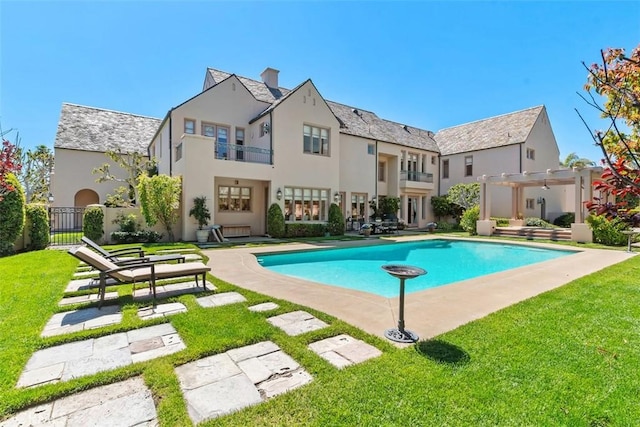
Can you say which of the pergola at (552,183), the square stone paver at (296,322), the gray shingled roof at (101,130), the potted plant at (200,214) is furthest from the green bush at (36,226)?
the pergola at (552,183)

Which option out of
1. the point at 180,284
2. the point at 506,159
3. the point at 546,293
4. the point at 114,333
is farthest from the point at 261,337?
the point at 506,159

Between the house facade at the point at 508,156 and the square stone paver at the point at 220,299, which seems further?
the house facade at the point at 508,156

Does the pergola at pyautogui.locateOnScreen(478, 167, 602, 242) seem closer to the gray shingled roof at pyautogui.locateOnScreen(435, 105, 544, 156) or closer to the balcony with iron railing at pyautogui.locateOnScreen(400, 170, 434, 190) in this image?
the gray shingled roof at pyautogui.locateOnScreen(435, 105, 544, 156)

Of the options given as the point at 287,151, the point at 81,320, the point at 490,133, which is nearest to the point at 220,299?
the point at 81,320

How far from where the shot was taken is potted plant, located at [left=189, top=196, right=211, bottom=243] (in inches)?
569

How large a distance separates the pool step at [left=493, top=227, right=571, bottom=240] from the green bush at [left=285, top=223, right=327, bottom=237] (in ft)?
37.4

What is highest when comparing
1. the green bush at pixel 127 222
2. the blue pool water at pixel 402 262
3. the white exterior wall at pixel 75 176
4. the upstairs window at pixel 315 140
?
the upstairs window at pixel 315 140

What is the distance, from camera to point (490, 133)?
26.0 meters

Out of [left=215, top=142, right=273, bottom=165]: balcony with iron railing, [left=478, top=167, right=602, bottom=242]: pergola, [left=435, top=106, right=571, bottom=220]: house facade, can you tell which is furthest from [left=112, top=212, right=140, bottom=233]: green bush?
[left=435, top=106, right=571, bottom=220]: house facade

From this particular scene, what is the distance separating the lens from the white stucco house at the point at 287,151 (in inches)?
648

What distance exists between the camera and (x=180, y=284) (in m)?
6.66

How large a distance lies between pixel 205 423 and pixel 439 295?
4806 millimetres

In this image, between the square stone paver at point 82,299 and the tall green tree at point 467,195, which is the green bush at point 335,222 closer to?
the tall green tree at point 467,195

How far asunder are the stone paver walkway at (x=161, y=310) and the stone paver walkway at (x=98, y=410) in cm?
194
